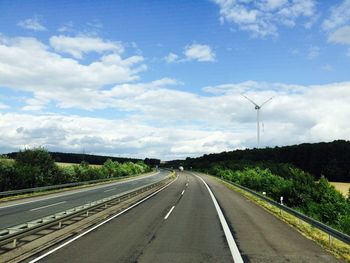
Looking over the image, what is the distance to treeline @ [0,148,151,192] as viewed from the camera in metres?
37.7

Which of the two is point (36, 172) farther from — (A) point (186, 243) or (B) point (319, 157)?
(B) point (319, 157)

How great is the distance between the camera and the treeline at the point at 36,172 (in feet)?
124

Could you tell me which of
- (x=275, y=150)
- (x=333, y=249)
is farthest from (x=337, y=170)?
(x=333, y=249)

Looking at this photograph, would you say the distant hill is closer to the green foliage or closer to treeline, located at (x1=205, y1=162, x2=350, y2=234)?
treeline, located at (x1=205, y1=162, x2=350, y2=234)

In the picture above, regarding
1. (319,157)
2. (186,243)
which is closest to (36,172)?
(186,243)

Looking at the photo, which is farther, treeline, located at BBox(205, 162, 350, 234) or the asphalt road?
treeline, located at BBox(205, 162, 350, 234)

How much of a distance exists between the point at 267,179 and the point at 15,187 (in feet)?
87.7

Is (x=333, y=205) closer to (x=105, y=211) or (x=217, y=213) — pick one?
(x=217, y=213)

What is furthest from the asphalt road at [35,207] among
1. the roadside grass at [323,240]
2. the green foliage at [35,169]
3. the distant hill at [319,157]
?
the distant hill at [319,157]

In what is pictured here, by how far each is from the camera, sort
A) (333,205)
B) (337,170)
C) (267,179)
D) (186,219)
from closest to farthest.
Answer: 1. (186,219)
2. (333,205)
3. (267,179)
4. (337,170)

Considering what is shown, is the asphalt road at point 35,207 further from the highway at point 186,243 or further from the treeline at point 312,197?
the treeline at point 312,197

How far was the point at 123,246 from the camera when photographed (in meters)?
11.4

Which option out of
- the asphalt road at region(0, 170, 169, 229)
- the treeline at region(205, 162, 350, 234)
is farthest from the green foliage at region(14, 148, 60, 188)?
the treeline at region(205, 162, 350, 234)

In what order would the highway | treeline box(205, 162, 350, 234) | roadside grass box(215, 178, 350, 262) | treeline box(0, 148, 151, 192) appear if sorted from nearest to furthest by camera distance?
the highway
roadside grass box(215, 178, 350, 262)
treeline box(205, 162, 350, 234)
treeline box(0, 148, 151, 192)
